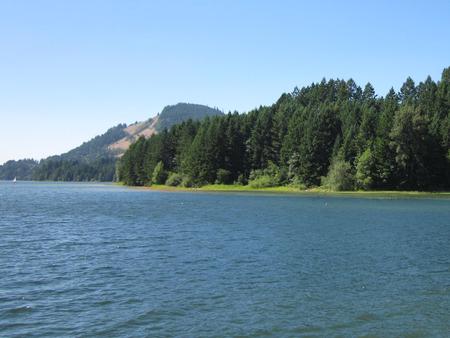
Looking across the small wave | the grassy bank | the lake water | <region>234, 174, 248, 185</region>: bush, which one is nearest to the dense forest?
<region>234, 174, 248, 185</region>: bush

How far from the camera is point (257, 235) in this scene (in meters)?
49.0

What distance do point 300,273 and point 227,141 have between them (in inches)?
5951

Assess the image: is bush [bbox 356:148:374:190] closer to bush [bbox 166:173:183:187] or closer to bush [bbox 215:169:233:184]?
bush [bbox 215:169:233:184]

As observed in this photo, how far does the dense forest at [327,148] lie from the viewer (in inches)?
5374

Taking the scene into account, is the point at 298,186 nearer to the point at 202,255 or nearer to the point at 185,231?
the point at 185,231

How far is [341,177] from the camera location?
450 feet

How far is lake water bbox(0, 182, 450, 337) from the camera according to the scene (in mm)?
20391

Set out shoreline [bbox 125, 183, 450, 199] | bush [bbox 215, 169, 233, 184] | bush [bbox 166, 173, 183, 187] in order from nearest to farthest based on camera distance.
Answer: shoreline [bbox 125, 183, 450, 199] → bush [bbox 215, 169, 233, 184] → bush [bbox 166, 173, 183, 187]

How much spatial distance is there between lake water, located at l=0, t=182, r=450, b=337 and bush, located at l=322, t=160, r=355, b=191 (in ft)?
273

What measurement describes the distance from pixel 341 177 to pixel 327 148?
20.3m

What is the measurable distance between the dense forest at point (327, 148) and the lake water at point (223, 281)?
86894 millimetres

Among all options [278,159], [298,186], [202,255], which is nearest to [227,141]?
[278,159]

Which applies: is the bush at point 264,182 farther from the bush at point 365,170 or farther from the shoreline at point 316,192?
the bush at point 365,170

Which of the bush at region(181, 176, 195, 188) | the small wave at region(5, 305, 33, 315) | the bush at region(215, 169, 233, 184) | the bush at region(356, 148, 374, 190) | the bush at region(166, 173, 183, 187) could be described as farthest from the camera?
the bush at region(166, 173, 183, 187)
